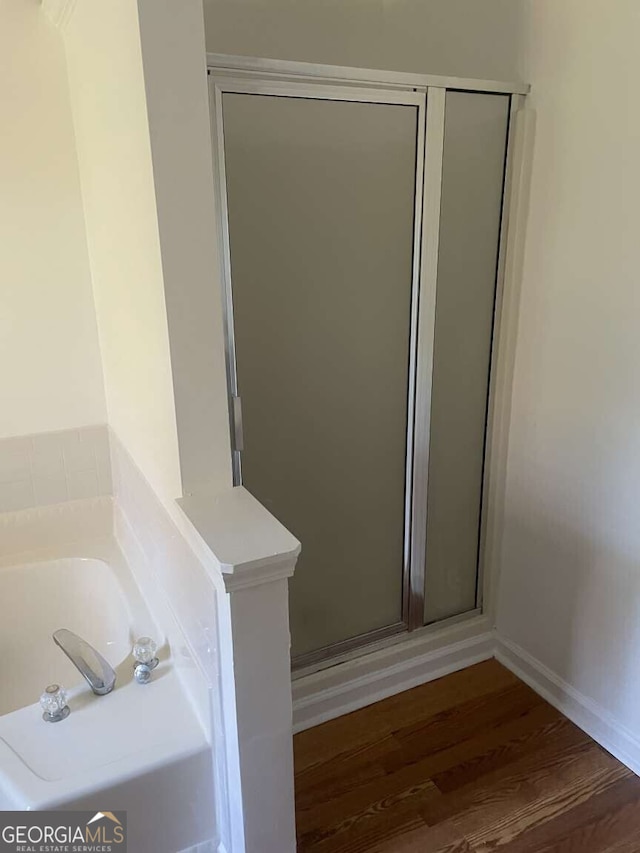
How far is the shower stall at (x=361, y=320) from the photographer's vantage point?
166cm

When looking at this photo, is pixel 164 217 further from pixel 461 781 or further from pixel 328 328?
pixel 461 781

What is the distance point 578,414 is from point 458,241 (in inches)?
24.5

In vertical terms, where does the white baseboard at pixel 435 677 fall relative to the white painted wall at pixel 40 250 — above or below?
below

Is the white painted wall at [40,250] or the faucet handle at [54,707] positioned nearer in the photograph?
the faucet handle at [54,707]

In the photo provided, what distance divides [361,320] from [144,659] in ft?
3.49

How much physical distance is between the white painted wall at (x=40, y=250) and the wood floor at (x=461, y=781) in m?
1.32

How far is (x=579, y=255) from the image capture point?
5.91 ft

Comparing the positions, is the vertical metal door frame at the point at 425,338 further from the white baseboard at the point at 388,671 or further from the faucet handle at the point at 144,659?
the faucet handle at the point at 144,659

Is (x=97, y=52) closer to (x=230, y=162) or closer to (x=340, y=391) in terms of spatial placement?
(x=230, y=162)

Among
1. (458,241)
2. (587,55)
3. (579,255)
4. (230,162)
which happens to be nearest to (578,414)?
(579,255)

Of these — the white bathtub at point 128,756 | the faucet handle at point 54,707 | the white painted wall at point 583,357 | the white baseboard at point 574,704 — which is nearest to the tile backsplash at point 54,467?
the white bathtub at point 128,756

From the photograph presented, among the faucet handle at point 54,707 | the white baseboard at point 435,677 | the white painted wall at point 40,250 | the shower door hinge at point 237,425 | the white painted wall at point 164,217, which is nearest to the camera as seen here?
the white painted wall at point 164,217

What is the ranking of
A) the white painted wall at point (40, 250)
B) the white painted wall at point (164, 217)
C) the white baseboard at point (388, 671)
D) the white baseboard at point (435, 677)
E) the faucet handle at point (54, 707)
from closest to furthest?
1. the white painted wall at point (164, 217)
2. the faucet handle at point (54, 707)
3. the white painted wall at point (40, 250)
4. the white baseboard at point (435, 677)
5. the white baseboard at point (388, 671)

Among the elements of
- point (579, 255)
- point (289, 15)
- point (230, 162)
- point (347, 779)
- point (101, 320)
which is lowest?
point (347, 779)
